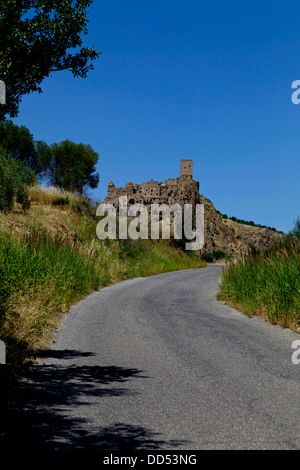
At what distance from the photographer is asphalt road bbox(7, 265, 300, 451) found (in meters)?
3.80

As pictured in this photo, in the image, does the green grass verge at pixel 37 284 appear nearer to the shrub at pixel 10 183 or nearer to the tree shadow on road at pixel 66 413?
the tree shadow on road at pixel 66 413

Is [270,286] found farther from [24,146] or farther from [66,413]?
[24,146]

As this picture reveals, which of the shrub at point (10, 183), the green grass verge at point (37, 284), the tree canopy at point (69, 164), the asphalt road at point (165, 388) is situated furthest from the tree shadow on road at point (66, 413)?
the tree canopy at point (69, 164)

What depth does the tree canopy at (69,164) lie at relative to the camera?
56.0 metres

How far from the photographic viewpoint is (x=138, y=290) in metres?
17.4

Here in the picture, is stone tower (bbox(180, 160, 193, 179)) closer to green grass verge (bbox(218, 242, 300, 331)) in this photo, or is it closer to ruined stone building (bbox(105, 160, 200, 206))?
ruined stone building (bbox(105, 160, 200, 206))

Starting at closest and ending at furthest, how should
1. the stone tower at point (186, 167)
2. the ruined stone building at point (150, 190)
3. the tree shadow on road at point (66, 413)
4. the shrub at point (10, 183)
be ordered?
the tree shadow on road at point (66, 413), the shrub at point (10, 183), the ruined stone building at point (150, 190), the stone tower at point (186, 167)

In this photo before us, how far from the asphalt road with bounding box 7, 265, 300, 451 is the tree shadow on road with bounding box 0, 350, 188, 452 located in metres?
0.01

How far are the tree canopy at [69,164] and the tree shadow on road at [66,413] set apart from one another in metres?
51.0

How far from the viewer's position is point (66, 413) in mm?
4344

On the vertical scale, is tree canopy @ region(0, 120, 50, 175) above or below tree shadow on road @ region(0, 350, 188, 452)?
above

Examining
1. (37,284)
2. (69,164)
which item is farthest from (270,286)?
(69,164)

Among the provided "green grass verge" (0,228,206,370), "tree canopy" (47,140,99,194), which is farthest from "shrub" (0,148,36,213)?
"tree canopy" (47,140,99,194)

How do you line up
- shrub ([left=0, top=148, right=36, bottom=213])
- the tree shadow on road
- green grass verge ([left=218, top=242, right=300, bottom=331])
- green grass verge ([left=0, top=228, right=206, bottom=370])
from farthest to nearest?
shrub ([left=0, top=148, right=36, bottom=213]), green grass verge ([left=218, top=242, right=300, bottom=331]), green grass verge ([left=0, top=228, right=206, bottom=370]), the tree shadow on road
